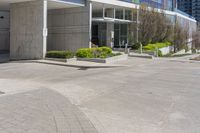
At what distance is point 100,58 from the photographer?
24188mm

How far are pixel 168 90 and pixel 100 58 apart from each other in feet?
40.0

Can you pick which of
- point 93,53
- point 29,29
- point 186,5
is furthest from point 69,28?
point 186,5

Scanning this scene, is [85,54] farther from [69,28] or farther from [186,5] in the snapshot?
[186,5]

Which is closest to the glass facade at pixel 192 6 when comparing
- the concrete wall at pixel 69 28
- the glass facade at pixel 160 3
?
Result: the glass facade at pixel 160 3

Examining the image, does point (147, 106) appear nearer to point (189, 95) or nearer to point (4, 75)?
point (189, 95)

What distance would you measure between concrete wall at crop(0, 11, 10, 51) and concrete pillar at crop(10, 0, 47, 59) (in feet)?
40.6

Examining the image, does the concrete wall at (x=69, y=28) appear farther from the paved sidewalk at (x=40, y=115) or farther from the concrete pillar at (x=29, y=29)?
the paved sidewalk at (x=40, y=115)

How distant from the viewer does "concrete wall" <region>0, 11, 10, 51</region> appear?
1566 inches

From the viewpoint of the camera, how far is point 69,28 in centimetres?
3219

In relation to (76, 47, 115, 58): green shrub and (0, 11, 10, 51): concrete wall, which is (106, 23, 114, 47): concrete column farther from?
(76, 47, 115, 58): green shrub

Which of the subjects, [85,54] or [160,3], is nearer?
[85,54]

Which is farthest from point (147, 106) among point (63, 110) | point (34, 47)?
point (34, 47)

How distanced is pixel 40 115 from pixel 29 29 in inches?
779

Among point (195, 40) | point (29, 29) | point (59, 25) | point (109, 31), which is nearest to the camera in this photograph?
point (29, 29)
